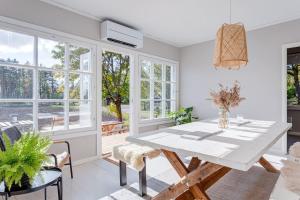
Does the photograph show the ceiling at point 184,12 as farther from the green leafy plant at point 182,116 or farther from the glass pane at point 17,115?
the green leafy plant at point 182,116

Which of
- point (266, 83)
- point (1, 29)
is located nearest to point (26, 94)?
point (1, 29)

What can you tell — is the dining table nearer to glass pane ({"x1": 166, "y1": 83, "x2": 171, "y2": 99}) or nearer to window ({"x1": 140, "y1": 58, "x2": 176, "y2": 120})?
window ({"x1": 140, "y1": 58, "x2": 176, "y2": 120})

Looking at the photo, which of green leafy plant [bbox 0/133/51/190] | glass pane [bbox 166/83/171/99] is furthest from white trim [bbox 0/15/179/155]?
green leafy plant [bbox 0/133/51/190]

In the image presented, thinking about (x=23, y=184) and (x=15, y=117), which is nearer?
(x=23, y=184)

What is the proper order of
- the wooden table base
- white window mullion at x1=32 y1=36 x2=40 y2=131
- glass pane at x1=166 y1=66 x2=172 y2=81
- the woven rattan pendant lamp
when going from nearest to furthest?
the wooden table base < the woven rattan pendant lamp < white window mullion at x1=32 y1=36 x2=40 y2=131 < glass pane at x1=166 y1=66 x2=172 y2=81

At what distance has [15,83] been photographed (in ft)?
8.38

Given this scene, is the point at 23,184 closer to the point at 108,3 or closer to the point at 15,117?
the point at 15,117

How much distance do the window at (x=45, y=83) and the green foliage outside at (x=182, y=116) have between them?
2.08 metres

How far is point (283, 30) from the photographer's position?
3.62m

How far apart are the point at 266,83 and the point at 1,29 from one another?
437 centimetres

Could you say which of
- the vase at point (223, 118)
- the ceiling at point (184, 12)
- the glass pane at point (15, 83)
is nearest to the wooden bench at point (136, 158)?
the vase at point (223, 118)

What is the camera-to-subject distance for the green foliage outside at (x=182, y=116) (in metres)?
4.53

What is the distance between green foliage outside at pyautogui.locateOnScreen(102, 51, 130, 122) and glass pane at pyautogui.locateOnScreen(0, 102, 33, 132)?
13.1 feet

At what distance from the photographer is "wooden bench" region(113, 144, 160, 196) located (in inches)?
81.6
